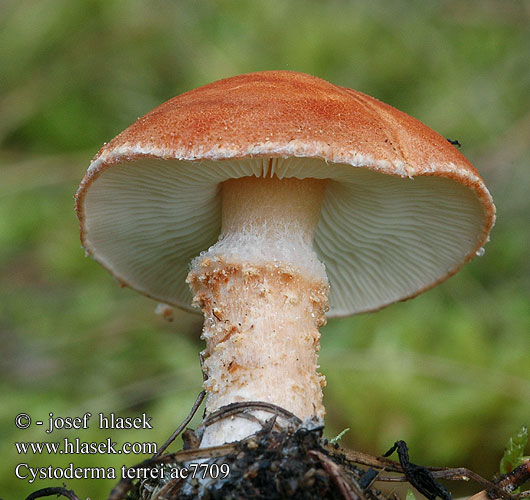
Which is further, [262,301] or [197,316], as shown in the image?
[197,316]

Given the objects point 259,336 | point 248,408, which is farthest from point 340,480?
point 259,336

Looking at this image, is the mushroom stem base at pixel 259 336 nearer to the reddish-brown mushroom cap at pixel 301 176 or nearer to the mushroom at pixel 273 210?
the mushroom at pixel 273 210

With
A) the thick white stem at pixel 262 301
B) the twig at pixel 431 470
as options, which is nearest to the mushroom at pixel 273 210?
the thick white stem at pixel 262 301

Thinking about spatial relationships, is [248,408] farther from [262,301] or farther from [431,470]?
[431,470]

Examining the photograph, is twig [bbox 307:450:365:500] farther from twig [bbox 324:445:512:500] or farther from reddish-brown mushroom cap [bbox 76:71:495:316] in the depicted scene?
reddish-brown mushroom cap [bbox 76:71:495:316]

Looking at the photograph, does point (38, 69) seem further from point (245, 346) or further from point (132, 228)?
point (245, 346)

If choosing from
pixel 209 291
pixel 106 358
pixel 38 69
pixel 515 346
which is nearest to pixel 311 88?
pixel 209 291

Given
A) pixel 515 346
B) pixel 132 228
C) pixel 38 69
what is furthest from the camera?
pixel 38 69
